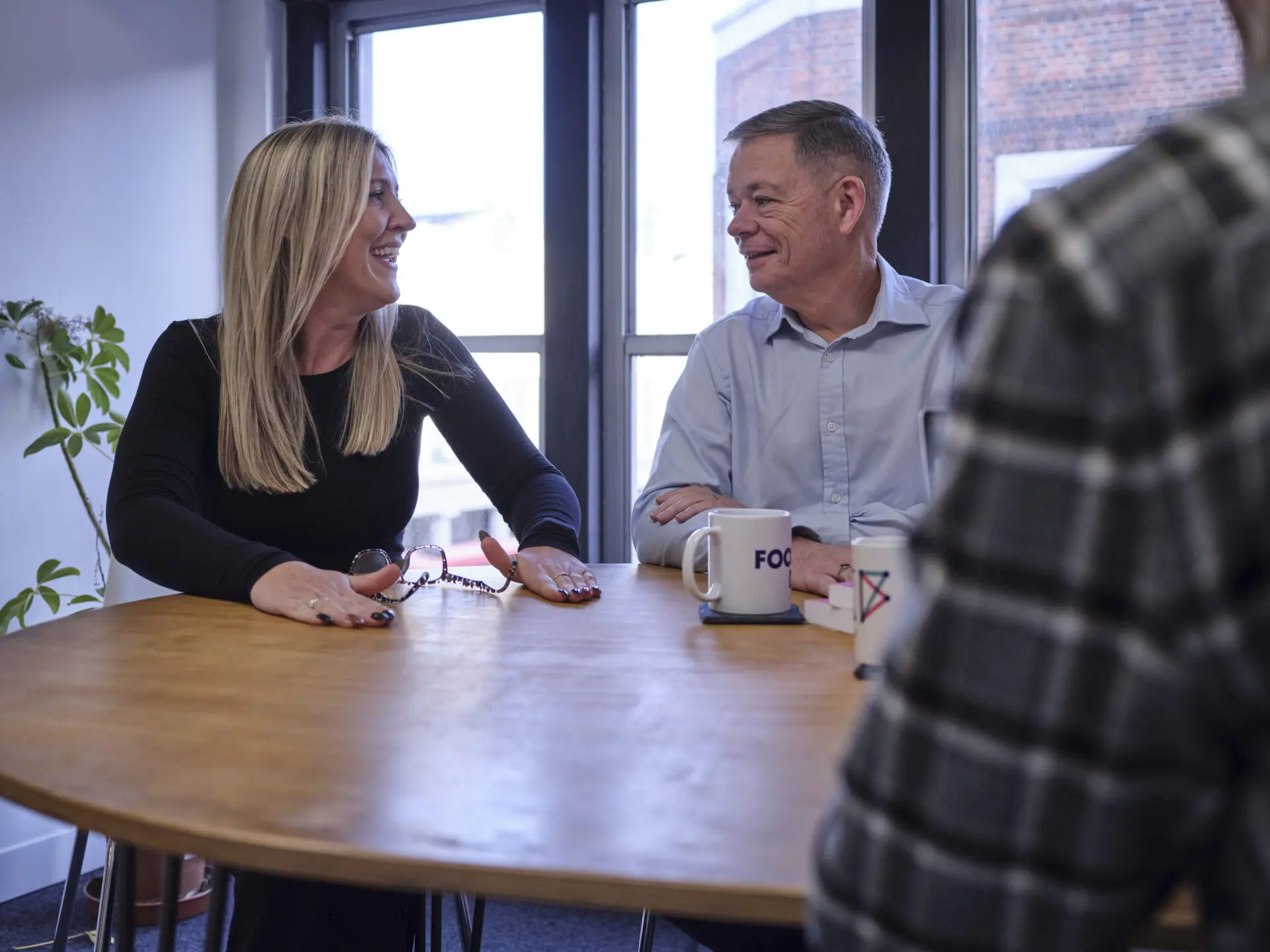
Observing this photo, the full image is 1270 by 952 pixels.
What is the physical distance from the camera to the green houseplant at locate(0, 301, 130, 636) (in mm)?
2684

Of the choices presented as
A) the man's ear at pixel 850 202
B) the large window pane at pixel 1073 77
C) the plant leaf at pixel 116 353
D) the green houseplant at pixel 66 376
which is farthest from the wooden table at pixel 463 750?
the large window pane at pixel 1073 77

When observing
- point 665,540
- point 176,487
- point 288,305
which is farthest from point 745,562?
point 288,305

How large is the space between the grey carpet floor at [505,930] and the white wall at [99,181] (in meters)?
0.11

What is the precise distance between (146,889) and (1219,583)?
2.79m

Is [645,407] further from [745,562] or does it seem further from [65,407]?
[745,562]

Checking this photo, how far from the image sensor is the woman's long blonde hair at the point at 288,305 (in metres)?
1.82

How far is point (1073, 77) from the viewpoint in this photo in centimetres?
275

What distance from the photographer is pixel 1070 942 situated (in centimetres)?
39

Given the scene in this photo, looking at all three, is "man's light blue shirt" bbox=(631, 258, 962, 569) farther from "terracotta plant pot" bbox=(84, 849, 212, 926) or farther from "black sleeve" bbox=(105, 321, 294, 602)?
"terracotta plant pot" bbox=(84, 849, 212, 926)

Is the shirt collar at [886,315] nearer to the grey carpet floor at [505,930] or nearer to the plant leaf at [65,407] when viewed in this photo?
the grey carpet floor at [505,930]

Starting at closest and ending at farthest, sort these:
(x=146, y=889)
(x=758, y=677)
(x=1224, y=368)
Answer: (x=1224, y=368) < (x=758, y=677) < (x=146, y=889)

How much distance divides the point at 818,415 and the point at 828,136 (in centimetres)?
57

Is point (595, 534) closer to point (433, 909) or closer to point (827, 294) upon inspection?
point (827, 294)

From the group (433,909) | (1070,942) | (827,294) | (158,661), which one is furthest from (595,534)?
(1070,942)
